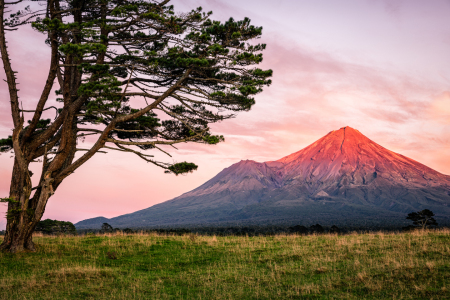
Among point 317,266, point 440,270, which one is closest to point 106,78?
point 317,266

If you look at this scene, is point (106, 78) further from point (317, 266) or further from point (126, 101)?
point (317, 266)

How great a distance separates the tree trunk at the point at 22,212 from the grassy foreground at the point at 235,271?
30.9 inches

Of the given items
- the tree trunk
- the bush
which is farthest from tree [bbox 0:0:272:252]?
the bush

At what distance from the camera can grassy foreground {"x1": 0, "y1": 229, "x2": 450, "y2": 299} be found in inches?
378

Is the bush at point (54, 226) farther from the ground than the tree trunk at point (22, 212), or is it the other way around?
the tree trunk at point (22, 212)

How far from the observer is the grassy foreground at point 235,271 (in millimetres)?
9609

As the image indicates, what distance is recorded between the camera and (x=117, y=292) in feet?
33.3

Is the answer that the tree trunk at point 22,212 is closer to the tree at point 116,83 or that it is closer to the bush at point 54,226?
the tree at point 116,83

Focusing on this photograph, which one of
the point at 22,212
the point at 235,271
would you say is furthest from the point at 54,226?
the point at 235,271

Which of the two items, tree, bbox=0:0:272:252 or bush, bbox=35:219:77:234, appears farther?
bush, bbox=35:219:77:234

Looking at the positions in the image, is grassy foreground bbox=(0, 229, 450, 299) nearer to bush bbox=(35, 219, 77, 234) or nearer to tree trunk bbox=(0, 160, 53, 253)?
tree trunk bbox=(0, 160, 53, 253)

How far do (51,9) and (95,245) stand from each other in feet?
38.3

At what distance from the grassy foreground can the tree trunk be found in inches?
30.9

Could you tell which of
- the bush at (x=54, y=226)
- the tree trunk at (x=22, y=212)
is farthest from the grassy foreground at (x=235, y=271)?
the bush at (x=54, y=226)
